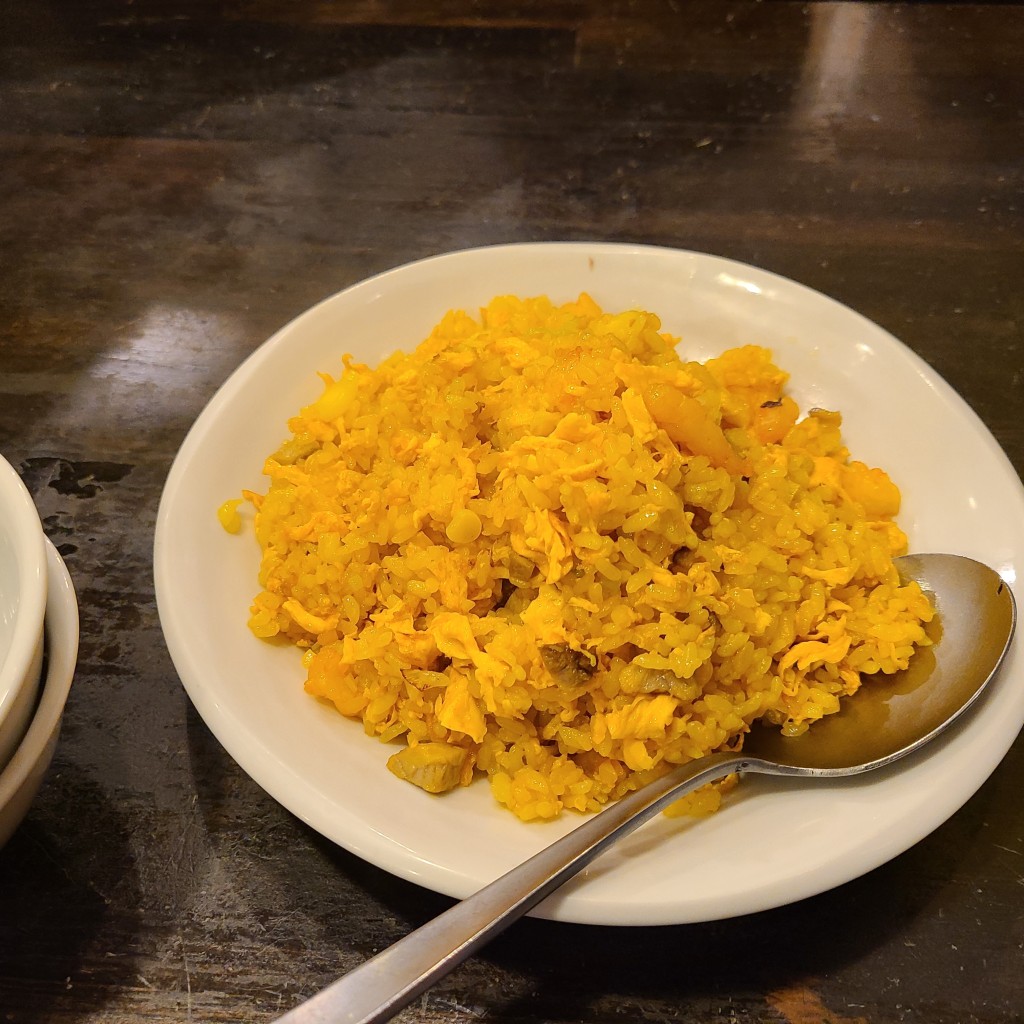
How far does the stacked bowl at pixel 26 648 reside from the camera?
111 centimetres

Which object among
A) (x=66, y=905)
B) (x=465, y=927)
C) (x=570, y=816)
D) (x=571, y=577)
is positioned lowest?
(x=66, y=905)

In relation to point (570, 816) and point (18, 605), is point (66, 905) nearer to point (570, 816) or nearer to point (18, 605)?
point (18, 605)

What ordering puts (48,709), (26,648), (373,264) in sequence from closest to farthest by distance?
(26,648) < (48,709) < (373,264)

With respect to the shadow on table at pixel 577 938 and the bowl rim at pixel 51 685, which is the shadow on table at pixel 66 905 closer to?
the shadow on table at pixel 577 938

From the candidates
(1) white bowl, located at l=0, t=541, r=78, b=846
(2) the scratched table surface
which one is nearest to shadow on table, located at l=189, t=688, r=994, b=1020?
(2) the scratched table surface

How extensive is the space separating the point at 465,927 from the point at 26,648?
0.64 meters

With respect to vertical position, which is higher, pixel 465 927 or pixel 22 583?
pixel 22 583

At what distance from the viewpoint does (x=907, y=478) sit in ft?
5.95

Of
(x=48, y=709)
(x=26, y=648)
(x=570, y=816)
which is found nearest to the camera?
(x=26, y=648)

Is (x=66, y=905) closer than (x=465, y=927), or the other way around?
(x=465, y=927)

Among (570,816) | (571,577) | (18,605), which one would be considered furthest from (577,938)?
(18,605)

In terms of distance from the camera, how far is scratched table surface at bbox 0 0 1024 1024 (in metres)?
1.39

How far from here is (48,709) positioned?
1.25 metres

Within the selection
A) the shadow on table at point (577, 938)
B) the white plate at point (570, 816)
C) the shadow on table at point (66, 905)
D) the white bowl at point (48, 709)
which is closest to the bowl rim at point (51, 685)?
the white bowl at point (48, 709)
